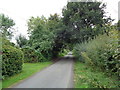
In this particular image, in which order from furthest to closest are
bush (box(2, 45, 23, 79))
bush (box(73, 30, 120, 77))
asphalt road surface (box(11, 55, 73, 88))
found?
1. bush (box(2, 45, 23, 79))
2. asphalt road surface (box(11, 55, 73, 88))
3. bush (box(73, 30, 120, 77))

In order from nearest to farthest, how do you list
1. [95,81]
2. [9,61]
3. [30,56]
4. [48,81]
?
[95,81], [48,81], [9,61], [30,56]

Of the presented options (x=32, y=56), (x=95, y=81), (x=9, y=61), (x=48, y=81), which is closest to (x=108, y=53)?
(x=95, y=81)

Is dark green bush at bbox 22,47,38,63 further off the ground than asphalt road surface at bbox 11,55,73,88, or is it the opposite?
dark green bush at bbox 22,47,38,63

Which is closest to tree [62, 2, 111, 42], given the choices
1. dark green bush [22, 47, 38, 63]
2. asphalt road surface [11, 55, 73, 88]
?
dark green bush [22, 47, 38, 63]

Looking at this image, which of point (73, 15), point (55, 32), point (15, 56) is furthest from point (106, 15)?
point (15, 56)

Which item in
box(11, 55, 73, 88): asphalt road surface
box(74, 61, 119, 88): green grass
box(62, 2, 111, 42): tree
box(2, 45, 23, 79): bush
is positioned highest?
box(62, 2, 111, 42): tree

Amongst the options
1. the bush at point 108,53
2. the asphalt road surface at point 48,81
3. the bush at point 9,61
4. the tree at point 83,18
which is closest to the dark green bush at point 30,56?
the tree at point 83,18

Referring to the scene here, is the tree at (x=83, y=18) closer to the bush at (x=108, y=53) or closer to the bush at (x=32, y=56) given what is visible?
the bush at (x=32, y=56)

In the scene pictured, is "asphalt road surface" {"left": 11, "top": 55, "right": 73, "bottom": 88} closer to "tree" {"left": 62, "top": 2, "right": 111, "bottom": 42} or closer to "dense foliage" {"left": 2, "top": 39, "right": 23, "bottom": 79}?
"dense foliage" {"left": 2, "top": 39, "right": 23, "bottom": 79}

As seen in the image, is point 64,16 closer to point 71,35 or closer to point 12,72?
point 71,35

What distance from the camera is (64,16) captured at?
19.1 meters

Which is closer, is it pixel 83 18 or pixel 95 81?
pixel 95 81

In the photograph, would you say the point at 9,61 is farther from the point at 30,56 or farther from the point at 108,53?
the point at 30,56

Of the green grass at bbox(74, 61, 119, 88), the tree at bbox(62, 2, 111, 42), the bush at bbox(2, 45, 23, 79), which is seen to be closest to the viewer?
the green grass at bbox(74, 61, 119, 88)
